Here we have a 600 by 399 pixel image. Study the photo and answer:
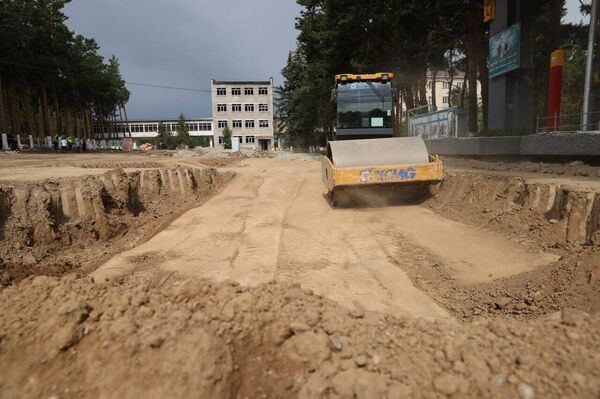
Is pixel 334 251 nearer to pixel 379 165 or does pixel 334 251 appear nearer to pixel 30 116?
pixel 379 165

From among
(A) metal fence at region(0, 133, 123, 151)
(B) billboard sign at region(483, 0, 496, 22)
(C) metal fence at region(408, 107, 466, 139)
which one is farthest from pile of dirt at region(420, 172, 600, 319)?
(A) metal fence at region(0, 133, 123, 151)

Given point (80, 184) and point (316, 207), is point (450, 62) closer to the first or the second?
point (316, 207)

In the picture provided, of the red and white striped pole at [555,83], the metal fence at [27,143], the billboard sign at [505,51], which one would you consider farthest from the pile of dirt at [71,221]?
the metal fence at [27,143]

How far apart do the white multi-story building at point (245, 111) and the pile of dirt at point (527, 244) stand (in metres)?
78.5

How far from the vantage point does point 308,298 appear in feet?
12.5

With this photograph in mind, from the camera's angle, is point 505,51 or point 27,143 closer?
point 505,51

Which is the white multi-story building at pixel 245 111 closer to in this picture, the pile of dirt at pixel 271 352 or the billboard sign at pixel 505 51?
the billboard sign at pixel 505 51

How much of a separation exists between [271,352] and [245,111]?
87.8 meters

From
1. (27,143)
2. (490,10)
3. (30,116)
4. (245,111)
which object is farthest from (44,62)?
(245,111)

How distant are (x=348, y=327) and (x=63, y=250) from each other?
604cm

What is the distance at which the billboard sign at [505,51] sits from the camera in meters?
16.6

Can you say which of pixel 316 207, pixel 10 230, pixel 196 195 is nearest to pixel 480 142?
pixel 316 207

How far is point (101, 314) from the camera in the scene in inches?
136

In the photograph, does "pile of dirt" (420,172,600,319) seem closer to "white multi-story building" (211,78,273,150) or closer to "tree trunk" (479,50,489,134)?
"tree trunk" (479,50,489,134)
